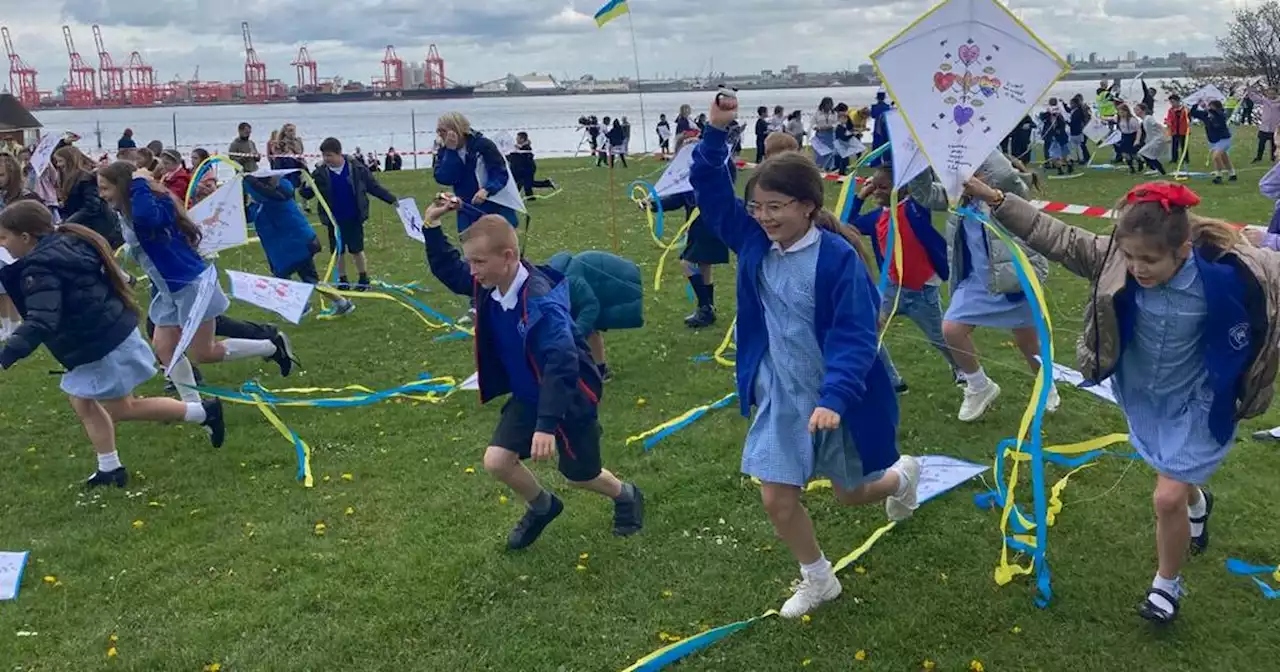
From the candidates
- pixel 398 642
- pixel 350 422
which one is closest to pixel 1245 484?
pixel 398 642

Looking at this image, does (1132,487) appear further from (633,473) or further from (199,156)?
(199,156)

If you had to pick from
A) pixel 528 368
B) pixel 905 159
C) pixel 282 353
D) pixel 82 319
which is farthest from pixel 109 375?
pixel 905 159

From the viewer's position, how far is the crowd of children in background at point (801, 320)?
3.63 m

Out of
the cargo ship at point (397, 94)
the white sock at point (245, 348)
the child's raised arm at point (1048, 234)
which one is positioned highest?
the cargo ship at point (397, 94)

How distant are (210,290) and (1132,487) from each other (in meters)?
5.56

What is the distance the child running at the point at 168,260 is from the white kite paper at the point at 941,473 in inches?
193

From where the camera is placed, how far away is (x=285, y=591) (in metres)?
4.71

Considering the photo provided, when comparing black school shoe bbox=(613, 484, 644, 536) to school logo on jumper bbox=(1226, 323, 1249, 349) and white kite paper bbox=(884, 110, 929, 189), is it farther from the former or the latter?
school logo on jumper bbox=(1226, 323, 1249, 349)

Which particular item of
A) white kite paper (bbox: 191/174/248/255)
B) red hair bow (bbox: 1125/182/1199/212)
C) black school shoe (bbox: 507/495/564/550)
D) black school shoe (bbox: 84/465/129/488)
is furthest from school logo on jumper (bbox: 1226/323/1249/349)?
white kite paper (bbox: 191/174/248/255)

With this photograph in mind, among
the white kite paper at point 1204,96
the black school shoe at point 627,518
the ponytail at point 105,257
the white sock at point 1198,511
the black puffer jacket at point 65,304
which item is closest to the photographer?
the white sock at point 1198,511

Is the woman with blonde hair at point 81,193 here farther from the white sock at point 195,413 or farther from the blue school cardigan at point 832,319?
the blue school cardigan at point 832,319

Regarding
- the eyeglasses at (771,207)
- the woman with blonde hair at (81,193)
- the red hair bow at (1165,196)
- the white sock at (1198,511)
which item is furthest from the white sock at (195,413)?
the white sock at (1198,511)

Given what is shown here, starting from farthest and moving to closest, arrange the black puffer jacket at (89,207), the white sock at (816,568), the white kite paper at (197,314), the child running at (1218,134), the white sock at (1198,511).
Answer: the child running at (1218,134) → the black puffer jacket at (89,207) → the white kite paper at (197,314) → the white sock at (1198,511) → the white sock at (816,568)

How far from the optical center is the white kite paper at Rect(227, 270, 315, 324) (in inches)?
279
